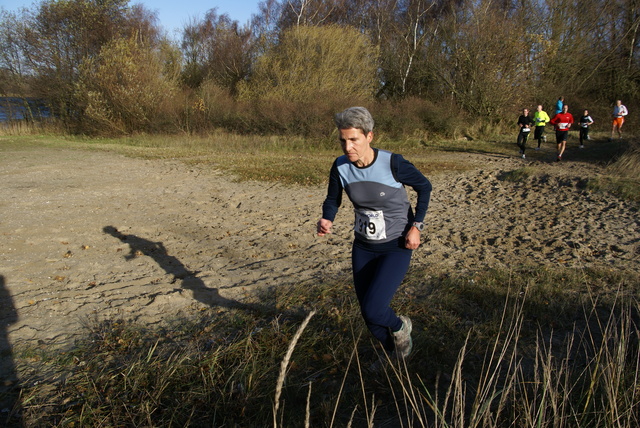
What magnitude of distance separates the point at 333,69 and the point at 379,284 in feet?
82.2

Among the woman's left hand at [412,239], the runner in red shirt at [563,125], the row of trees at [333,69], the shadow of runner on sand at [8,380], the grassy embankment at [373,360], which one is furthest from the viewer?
the row of trees at [333,69]

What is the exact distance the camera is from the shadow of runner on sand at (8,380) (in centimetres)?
304

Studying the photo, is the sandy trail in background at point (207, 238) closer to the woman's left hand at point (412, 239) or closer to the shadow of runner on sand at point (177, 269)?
the shadow of runner on sand at point (177, 269)

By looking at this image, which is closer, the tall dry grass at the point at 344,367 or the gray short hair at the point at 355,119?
the tall dry grass at the point at 344,367

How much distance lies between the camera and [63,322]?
15.1 feet

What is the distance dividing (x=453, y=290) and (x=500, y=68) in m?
23.0

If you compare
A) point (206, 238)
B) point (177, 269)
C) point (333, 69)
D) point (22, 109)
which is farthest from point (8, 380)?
point (22, 109)

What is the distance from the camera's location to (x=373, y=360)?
379 centimetres

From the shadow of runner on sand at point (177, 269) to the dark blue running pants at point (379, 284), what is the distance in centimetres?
173

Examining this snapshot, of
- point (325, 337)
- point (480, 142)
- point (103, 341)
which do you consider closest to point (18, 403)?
point (103, 341)

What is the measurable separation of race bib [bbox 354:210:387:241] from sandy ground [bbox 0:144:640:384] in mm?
2301

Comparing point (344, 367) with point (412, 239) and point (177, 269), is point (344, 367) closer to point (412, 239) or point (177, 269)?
point (412, 239)

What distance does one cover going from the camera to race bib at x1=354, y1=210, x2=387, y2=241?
329 centimetres

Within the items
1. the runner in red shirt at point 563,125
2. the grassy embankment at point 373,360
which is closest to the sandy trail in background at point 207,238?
the grassy embankment at point 373,360
